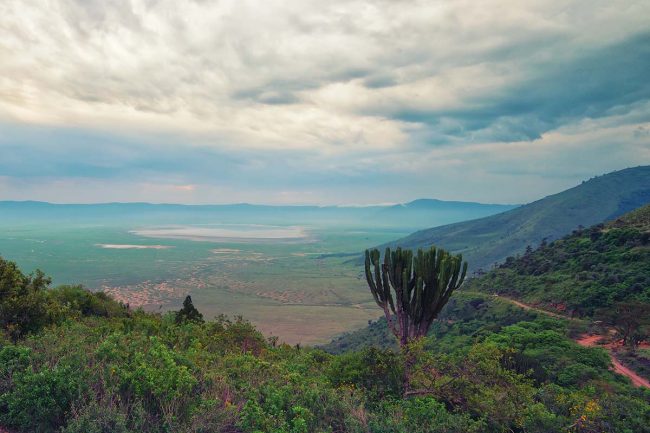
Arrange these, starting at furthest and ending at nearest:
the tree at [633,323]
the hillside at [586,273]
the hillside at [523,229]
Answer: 1. the hillside at [523,229]
2. the hillside at [586,273]
3. the tree at [633,323]

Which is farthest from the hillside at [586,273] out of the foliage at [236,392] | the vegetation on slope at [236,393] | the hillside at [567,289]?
the vegetation on slope at [236,393]

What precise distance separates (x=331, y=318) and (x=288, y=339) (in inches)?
856

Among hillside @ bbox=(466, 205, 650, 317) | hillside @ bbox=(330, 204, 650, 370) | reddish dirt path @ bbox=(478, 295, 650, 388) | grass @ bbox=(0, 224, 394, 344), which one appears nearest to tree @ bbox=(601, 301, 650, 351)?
hillside @ bbox=(330, 204, 650, 370)

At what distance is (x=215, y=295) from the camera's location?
101m

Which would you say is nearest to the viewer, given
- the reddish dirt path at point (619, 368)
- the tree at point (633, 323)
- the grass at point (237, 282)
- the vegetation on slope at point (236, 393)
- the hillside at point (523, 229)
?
the vegetation on slope at point (236, 393)

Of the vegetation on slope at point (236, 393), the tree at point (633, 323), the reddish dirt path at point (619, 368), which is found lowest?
the reddish dirt path at point (619, 368)

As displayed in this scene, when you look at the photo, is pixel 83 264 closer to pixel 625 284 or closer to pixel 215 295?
pixel 215 295

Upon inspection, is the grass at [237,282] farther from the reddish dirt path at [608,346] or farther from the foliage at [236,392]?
the foliage at [236,392]

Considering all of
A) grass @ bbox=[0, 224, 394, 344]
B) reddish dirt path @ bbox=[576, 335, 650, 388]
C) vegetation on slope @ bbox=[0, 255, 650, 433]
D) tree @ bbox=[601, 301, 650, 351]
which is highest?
vegetation on slope @ bbox=[0, 255, 650, 433]

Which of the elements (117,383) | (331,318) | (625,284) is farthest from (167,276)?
(117,383)

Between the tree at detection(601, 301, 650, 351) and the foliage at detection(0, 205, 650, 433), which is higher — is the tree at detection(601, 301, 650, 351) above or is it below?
below

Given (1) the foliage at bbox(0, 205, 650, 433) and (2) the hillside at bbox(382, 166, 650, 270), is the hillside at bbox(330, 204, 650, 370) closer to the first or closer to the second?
(1) the foliage at bbox(0, 205, 650, 433)

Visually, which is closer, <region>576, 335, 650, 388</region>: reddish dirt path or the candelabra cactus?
the candelabra cactus

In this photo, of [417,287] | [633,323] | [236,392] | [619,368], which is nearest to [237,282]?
[633,323]
